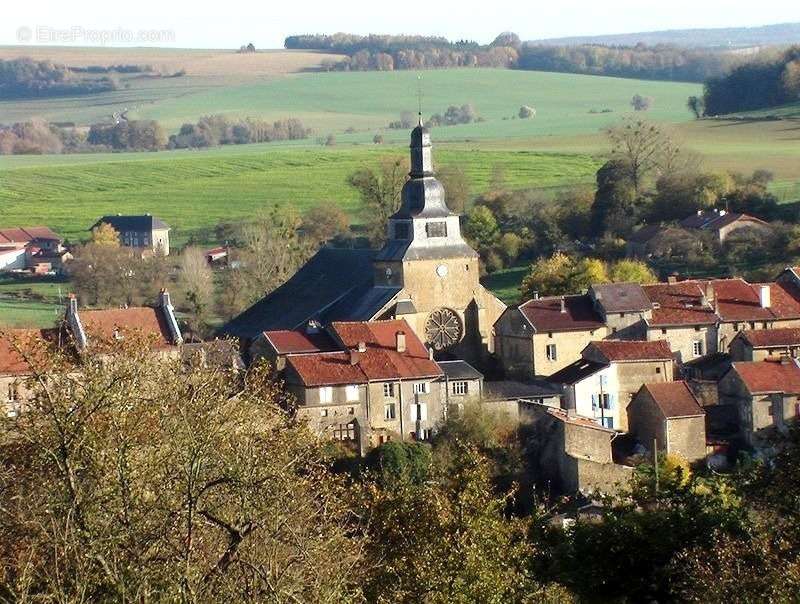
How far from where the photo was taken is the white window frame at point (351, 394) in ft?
164

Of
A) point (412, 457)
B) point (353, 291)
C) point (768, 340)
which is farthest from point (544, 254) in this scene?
point (412, 457)

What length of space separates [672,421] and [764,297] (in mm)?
9789

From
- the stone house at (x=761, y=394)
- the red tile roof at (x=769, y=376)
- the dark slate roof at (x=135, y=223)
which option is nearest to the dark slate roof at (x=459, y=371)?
the stone house at (x=761, y=394)

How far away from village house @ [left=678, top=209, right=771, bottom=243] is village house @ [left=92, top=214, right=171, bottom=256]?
3249 cm

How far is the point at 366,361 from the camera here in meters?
51.2

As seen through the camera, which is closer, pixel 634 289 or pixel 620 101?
pixel 634 289

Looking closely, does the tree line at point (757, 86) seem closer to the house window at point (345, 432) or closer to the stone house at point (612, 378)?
the stone house at point (612, 378)

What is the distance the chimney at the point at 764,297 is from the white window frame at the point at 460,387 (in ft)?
34.6

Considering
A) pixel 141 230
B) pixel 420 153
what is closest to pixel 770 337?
pixel 420 153

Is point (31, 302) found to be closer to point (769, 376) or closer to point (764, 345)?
point (764, 345)

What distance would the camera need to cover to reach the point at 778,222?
75.2 metres

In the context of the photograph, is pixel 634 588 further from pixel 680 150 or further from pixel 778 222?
pixel 680 150

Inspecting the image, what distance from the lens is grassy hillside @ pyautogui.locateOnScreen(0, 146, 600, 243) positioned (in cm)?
11025

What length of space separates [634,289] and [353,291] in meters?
8.50
